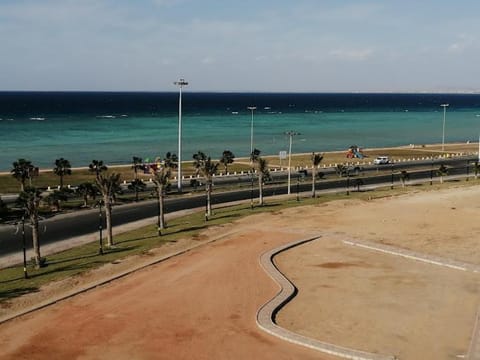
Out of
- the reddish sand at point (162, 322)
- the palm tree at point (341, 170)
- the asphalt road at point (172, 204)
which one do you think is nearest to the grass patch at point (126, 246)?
the reddish sand at point (162, 322)

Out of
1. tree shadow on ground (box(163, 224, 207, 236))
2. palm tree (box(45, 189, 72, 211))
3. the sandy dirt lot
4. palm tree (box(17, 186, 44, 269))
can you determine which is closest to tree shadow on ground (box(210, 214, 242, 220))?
tree shadow on ground (box(163, 224, 207, 236))

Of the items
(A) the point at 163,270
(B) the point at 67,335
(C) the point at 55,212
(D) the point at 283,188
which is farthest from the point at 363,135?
(B) the point at 67,335

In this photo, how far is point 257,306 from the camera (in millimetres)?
31469

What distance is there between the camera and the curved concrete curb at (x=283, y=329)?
83.4 ft

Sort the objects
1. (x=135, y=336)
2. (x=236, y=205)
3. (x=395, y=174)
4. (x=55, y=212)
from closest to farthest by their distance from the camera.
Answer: (x=135, y=336)
(x=55, y=212)
(x=236, y=205)
(x=395, y=174)

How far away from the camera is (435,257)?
1651 inches

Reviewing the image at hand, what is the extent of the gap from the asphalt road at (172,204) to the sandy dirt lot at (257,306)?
451 inches

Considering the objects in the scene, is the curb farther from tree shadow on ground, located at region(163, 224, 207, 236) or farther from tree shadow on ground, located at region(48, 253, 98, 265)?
tree shadow on ground, located at region(163, 224, 207, 236)

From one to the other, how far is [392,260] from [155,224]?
20.9 meters

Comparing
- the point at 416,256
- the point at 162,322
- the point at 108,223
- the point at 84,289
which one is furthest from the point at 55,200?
the point at 416,256

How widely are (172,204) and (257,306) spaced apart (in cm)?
3429

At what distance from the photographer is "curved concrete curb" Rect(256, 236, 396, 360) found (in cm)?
2541

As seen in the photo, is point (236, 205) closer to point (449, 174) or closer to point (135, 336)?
point (135, 336)

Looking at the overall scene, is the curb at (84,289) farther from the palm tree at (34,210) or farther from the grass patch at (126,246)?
the palm tree at (34,210)
